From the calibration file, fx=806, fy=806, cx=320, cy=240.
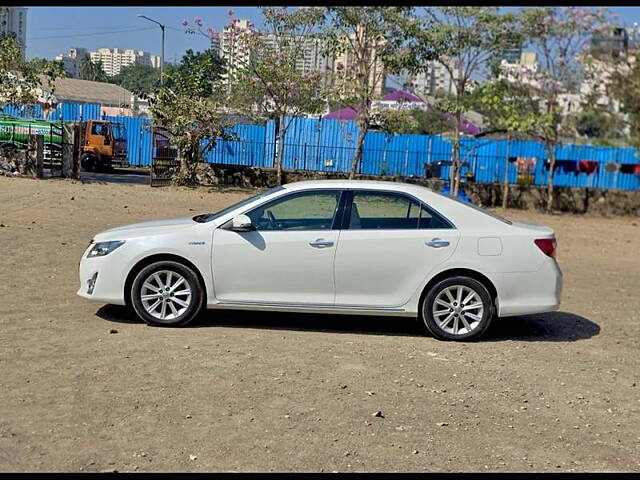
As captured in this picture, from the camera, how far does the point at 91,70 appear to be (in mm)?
91000

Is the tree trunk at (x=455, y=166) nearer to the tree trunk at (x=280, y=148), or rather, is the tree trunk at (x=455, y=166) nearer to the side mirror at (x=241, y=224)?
the tree trunk at (x=280, y=148)

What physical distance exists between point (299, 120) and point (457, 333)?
23888mm

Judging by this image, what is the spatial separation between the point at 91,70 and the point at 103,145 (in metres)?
63.2

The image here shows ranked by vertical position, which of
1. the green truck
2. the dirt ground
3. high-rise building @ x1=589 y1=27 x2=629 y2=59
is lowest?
the dirt ground

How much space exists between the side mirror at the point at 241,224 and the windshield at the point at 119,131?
27.4m

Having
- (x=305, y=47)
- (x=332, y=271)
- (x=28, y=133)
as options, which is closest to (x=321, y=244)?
(x=332, y=271)

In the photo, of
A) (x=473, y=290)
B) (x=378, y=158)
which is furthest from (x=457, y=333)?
(x=378, y=158)

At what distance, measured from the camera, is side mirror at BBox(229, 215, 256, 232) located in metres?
7.67

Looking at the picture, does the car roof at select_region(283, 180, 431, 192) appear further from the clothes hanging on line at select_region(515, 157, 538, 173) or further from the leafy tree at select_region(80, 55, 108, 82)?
the leafy tree at select_region(80, 55, 108, 82)

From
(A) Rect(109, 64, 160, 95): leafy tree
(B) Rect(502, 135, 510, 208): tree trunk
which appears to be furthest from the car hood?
(A) Rect(109, 64, 160, 95): leafy tree

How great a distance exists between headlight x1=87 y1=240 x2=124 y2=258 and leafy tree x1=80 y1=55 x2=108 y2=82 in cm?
8545

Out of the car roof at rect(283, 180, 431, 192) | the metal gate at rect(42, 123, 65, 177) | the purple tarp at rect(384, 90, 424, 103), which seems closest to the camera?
the car roof at rect(283, 180, 431, 192)

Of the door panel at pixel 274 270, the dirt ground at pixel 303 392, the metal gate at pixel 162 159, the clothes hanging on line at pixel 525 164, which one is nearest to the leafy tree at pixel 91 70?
the metal gate at pixel 162 159

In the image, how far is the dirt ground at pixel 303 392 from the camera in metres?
4.75
